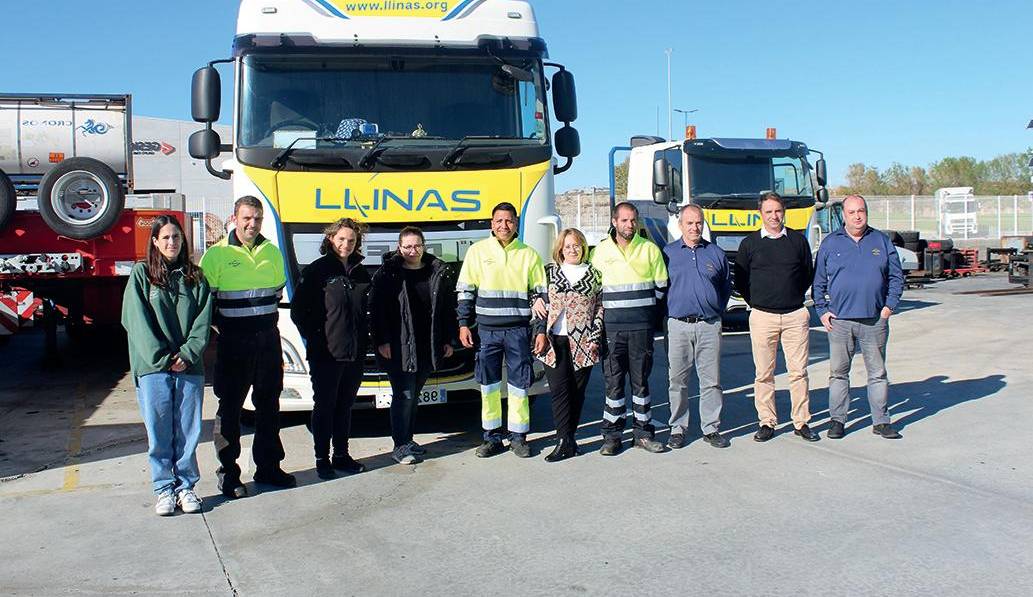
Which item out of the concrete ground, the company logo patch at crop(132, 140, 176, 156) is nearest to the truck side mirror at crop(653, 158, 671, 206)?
the concrete ground

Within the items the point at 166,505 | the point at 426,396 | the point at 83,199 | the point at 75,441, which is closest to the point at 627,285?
the point at 426,396

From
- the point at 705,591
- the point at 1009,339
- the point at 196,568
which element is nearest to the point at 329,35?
the point at 196,568

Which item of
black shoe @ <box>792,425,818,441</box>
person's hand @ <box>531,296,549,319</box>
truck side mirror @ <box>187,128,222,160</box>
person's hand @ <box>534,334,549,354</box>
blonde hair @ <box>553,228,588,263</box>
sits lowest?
black shoe @ <box>792,425,818,441</box>

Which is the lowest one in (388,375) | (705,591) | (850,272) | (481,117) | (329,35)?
(705,591)

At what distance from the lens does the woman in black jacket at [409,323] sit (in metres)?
6.77

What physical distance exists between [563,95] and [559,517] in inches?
154

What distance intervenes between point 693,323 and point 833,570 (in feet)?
9.33

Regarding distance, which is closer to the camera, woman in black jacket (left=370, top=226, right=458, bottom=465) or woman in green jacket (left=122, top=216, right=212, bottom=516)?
woman in green jacket (left=122, top=216, right=212, bottom=516)

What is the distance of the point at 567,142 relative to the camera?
819cm

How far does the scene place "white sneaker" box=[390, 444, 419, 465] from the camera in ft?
22.9

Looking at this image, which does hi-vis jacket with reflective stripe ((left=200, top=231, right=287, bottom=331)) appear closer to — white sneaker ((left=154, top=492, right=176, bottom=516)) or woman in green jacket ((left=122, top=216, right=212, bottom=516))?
woman in green jacket ((left=122, top=216, right=212, bottom=516))

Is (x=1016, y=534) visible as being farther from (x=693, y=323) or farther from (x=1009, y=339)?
(x=1009, y=339)

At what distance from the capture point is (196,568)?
4.86 metres

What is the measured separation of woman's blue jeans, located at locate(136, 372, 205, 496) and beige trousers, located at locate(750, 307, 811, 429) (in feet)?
13.5
